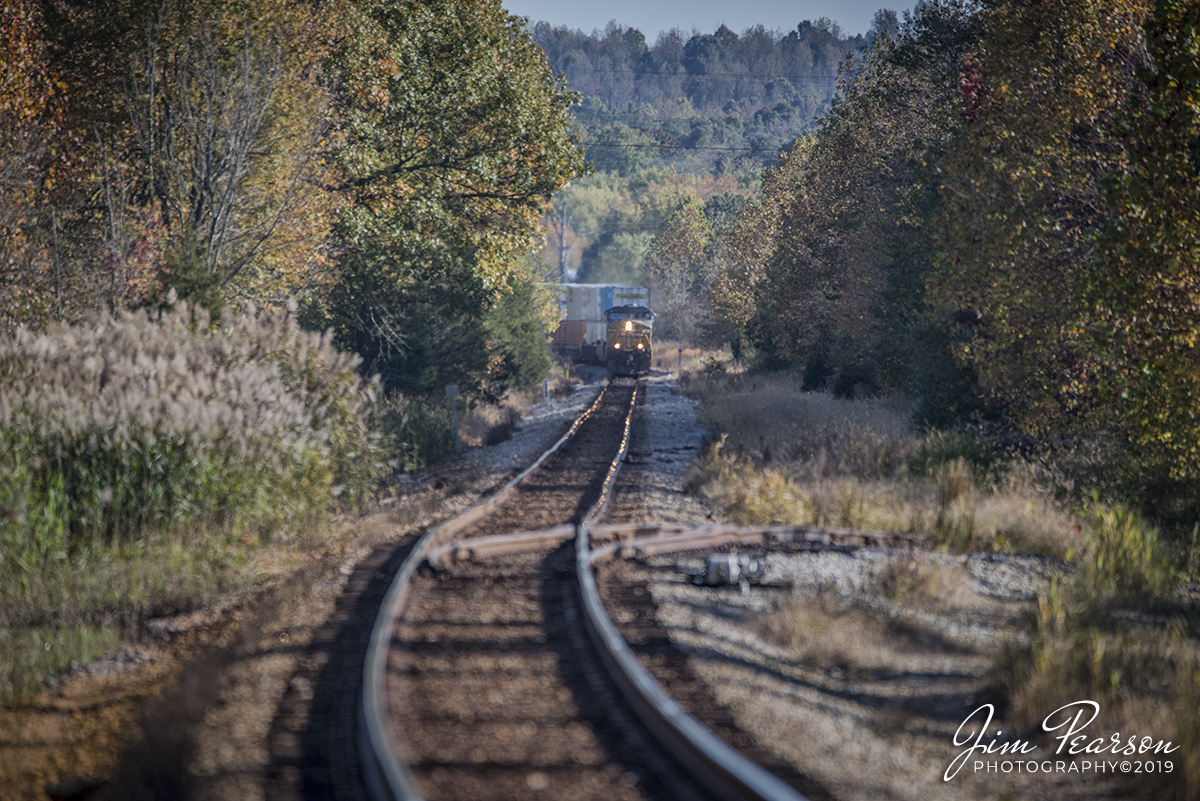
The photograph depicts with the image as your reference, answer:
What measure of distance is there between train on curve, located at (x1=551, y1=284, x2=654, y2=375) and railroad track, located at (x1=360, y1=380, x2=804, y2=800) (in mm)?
39261

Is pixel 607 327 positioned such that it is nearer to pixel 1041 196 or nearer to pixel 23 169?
pixel 1041 196

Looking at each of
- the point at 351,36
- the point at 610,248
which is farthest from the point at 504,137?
the point at 610,248

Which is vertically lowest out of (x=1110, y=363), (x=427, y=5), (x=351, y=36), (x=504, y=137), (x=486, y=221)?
(x=1110, y=363)

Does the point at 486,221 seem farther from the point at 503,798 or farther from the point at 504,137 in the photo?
the point at 503,798

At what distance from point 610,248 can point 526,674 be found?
131 m

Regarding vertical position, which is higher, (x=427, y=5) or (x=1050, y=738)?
(x=427, y=5)

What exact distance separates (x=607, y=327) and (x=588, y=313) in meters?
6.88

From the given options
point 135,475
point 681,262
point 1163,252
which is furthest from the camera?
point 681,262

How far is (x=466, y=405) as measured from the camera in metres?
30.7

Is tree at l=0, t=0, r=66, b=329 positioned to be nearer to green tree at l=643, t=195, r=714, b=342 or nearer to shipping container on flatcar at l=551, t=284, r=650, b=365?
shipping container on flatcar at l=551, t=284, r=650, b=365

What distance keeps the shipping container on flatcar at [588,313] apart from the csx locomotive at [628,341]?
7.92 ft

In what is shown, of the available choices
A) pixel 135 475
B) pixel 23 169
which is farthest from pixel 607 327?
pixel 135 475

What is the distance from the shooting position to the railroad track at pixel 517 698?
15.3 ft

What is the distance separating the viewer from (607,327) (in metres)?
51.2
